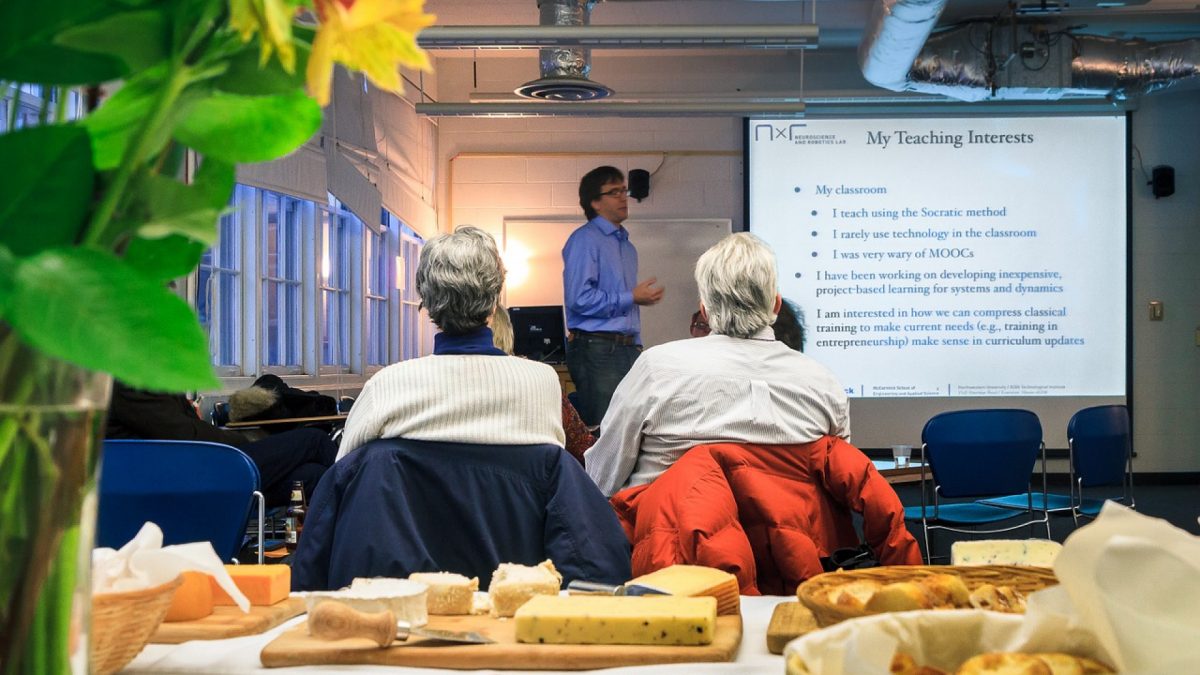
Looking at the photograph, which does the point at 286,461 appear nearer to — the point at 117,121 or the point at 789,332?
the point at 789,332

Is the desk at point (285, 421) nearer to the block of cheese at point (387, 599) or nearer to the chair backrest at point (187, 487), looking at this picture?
the chair backrest at point (187, 487)

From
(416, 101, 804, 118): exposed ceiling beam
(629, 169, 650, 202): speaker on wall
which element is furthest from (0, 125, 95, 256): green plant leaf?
(629, 169, 650, 202): speaker on wall

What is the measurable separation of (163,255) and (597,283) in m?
6.27

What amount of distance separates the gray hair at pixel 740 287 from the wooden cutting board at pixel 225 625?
1.54 meters

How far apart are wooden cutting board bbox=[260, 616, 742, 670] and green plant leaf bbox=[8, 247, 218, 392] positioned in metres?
0.65

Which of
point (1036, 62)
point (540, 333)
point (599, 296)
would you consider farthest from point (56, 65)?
point (1036, 62)

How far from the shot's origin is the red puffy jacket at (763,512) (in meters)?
2.17

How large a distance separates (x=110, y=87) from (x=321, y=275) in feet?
22.6

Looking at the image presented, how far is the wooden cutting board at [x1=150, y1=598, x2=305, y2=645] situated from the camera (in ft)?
3.52

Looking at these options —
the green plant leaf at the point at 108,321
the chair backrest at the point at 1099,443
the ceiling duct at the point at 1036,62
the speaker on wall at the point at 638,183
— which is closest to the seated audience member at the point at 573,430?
the green plant leaf at the point at 108,321

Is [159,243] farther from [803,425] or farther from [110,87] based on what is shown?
[803,425]

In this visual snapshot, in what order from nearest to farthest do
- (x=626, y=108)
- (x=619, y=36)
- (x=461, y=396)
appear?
(x=461, y=396) < (x=619, y=36) < (x=626, y=108)

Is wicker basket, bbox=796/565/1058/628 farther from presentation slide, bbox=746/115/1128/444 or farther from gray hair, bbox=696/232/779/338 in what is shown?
presentation slide, bbox=746/115/1128/444

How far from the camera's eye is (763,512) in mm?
2258
